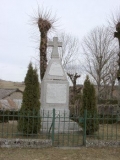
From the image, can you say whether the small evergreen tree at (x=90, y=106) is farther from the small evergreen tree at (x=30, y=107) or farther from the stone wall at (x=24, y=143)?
the stone wall at (x=24, y=143)

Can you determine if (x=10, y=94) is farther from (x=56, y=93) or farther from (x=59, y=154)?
(x=59, y=154)

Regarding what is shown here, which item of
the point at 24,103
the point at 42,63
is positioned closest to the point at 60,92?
the point at 24,103

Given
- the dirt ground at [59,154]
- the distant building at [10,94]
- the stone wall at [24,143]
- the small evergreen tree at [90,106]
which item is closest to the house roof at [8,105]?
the small evergreen tree at [90,106]

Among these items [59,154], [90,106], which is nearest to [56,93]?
[90,106]

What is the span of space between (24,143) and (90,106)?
2759 millimetres

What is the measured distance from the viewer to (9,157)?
6051 mm

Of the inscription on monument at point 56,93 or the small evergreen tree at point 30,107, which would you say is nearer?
the small evergreen tree at point 30,107

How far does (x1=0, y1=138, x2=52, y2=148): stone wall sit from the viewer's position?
6.88 m

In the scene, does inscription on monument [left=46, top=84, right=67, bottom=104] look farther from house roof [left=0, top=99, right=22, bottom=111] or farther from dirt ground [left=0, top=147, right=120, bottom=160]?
house roof [left=0, top=99, right=22, bottom=111]

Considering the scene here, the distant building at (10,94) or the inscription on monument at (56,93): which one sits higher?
the distant building at (10,94)

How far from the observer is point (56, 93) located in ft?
31.3

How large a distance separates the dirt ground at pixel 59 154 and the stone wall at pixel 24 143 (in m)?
0.16

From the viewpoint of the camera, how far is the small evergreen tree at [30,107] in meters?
7.78

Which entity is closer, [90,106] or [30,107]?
[30,107]
